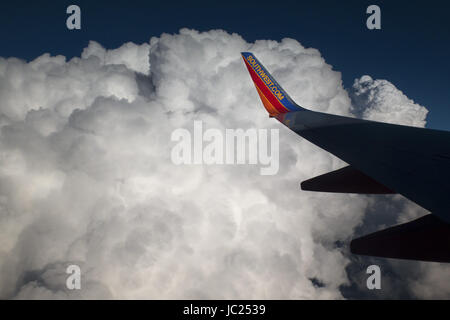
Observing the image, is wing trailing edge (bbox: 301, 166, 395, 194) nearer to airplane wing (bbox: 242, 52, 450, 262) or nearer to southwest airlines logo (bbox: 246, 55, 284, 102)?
airplane wing (bbox: 242, 52, 450, 262)

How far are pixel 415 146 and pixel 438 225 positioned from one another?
1.75 meters

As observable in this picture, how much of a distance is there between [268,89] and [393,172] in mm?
4237

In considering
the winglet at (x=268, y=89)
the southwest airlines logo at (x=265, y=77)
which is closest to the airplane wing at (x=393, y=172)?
the winglet at (x=268, y=89)

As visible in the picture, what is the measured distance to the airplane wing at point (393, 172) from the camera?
1949 mm

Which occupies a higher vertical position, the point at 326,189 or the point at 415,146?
the point at 415,146

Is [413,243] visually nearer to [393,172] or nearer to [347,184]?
[393,172]

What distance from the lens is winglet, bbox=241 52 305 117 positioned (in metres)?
6.00

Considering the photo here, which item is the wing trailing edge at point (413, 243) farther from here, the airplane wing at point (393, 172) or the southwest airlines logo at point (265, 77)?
the southwest airlines logo at point (265, 77)

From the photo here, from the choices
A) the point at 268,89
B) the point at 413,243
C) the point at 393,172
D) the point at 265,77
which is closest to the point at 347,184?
the point at 393,172

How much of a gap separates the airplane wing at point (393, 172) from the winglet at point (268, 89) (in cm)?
51
